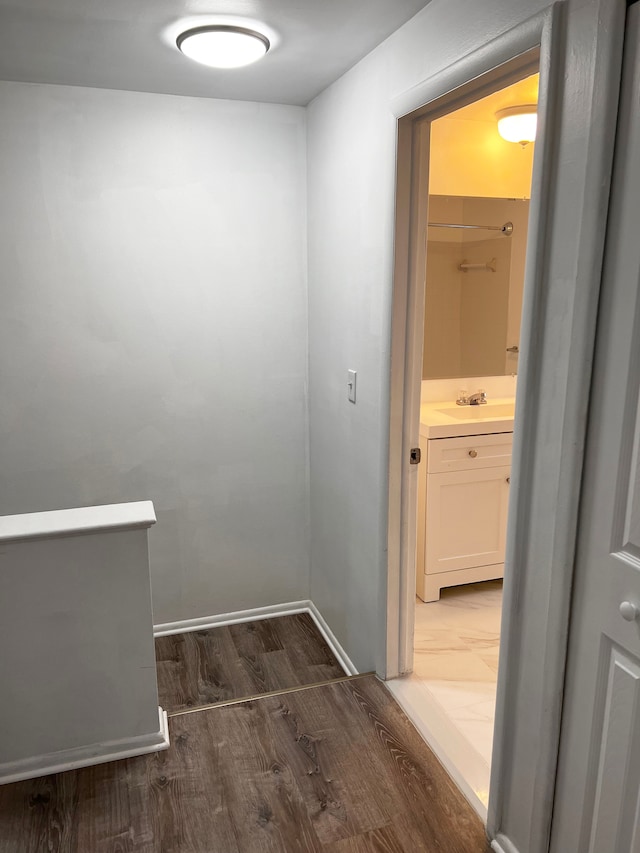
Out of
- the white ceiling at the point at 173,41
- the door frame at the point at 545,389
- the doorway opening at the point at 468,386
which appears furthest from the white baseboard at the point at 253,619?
the white ceiling at the point at 173,41

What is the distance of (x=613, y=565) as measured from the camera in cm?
135

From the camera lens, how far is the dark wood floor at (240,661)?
2715 millimetres

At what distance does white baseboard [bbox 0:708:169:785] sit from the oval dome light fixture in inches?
84.2

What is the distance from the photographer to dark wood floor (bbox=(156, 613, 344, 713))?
2715 millimetres

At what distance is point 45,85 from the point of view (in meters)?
2.54

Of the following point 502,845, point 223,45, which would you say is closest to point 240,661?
point 502,845

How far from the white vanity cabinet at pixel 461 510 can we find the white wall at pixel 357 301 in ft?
1.64

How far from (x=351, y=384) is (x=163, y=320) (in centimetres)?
92

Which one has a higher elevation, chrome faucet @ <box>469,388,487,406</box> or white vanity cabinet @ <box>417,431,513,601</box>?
chrome faucet @ <box>469,388,487,406</box>

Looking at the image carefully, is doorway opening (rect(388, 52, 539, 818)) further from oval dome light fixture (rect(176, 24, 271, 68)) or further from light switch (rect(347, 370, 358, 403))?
oval dome light fixture (rect(176, 24, 271, 68))

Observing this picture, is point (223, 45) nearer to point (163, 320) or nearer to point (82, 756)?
point (163, 320)

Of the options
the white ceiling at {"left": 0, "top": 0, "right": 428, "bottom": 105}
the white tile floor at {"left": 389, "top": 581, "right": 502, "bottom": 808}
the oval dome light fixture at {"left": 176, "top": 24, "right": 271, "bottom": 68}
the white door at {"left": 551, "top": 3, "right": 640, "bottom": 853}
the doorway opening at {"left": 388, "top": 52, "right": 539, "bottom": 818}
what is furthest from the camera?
the doorway opening at {"left": 388, "top": 52, "right": 539, "bottom": 818}

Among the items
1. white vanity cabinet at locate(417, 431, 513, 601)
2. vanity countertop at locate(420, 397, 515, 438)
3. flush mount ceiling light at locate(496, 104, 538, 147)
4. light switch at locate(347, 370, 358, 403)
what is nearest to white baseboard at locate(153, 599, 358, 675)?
white vanity cabinet at locate(417, 431, 513, 601)

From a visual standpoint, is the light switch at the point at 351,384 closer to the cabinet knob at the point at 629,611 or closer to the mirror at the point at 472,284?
the mirror at the point at 472,284
